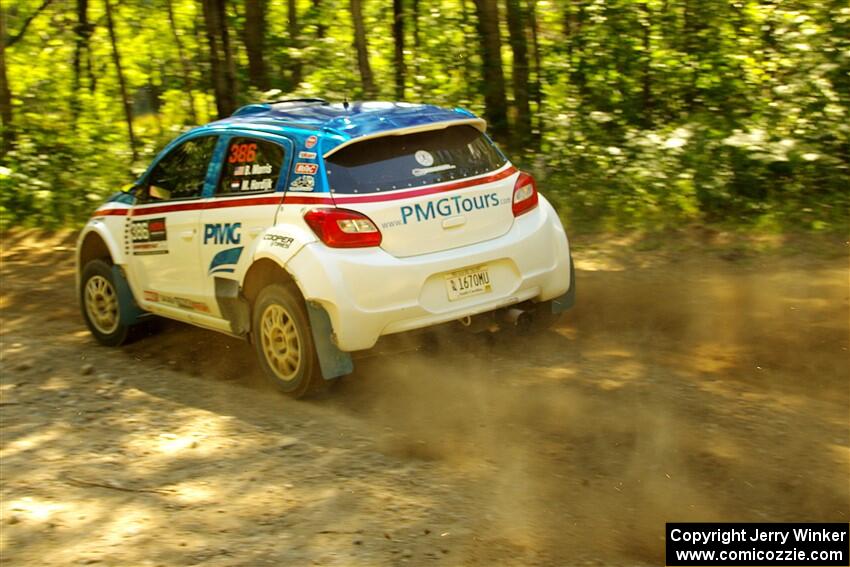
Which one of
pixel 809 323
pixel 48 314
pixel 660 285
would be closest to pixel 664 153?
pixel 660 285

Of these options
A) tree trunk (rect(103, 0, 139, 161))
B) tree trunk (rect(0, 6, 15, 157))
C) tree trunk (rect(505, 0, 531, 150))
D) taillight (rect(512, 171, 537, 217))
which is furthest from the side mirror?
tree trunk (rect(103, 0, 139, 161))

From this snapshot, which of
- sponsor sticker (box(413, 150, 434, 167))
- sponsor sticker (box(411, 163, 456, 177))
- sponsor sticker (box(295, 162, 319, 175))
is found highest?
sponsor sticker (box(295, 162, 319, 175))

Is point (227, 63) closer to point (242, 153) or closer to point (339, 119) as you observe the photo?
point (242, 153)

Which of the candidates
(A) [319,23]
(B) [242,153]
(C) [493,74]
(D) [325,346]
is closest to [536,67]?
(C) [493,74]

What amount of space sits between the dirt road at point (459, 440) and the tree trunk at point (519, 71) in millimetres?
4399

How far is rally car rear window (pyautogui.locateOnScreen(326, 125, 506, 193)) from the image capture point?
6.52m

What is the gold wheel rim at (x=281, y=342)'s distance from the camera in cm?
669

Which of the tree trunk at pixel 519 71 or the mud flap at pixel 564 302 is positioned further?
the tree trunk at pixel 519 71

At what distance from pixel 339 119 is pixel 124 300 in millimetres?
2599

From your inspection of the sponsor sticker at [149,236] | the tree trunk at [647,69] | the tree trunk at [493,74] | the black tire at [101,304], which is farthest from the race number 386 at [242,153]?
the tree trunk at [647,69]

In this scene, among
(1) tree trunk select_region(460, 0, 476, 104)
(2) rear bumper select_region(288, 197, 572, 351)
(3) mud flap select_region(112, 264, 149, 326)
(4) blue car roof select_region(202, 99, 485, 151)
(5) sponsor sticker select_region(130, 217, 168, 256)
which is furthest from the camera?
(1) tree trunk select_region(460, 0, 476, 104)

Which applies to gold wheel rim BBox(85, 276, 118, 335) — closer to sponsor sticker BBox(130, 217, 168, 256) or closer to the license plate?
sponsor sticker BBox(130, 217, 168, 256)

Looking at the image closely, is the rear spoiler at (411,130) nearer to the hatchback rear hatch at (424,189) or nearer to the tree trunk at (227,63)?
the hatchback rear hatch at (424,189)

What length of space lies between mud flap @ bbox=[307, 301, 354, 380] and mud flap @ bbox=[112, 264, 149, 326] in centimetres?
241
